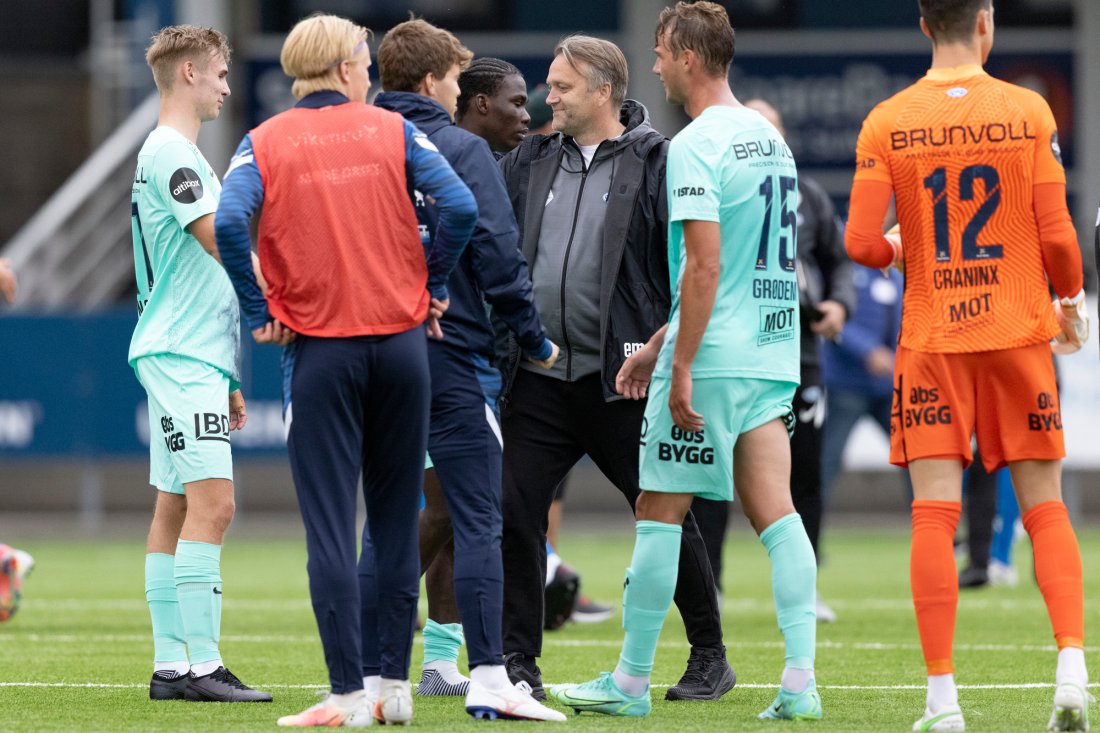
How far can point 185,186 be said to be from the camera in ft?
20.7

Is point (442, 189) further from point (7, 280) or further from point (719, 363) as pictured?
point (7, 280)

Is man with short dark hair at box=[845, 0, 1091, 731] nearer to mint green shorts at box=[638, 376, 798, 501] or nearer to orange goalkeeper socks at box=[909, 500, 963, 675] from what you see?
orange goalkeeper socks at box=[909, 500, 963, 675]

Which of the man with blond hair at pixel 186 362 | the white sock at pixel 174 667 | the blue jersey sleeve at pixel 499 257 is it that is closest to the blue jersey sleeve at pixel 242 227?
the blue jersey sleeve at pixel 499 257

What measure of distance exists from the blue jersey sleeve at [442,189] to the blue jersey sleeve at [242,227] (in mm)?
456

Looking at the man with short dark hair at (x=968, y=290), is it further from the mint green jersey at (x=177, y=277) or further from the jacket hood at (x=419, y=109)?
the mint green jersey at (x=177, y=277)

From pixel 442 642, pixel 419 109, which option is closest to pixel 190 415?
pixel 442 642

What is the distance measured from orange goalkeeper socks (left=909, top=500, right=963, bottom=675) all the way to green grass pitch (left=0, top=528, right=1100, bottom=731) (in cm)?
35

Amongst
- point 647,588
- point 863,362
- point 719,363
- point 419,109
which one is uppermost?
point 419,109

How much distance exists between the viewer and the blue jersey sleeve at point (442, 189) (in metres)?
5.40

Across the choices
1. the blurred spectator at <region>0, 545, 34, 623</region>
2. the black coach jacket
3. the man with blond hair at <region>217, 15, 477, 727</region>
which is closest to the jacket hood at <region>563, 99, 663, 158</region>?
the black coach jacket

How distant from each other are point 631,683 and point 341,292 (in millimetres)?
1596

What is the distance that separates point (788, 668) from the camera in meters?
5.76

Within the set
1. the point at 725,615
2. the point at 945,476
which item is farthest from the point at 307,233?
the point at 725,615

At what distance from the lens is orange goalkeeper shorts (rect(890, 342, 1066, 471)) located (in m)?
5.44
